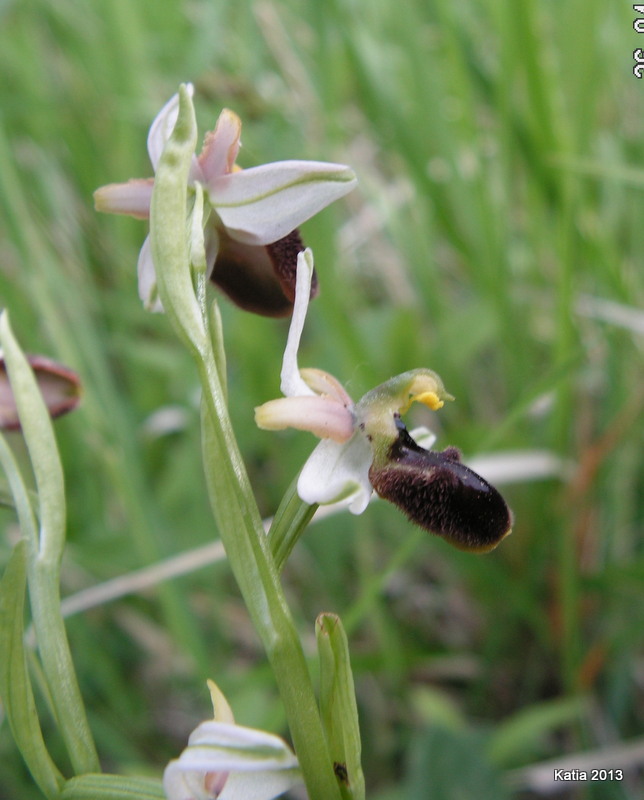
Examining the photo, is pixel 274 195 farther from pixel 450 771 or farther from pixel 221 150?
pixel 450 771

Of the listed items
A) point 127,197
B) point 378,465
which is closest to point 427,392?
point 378,465

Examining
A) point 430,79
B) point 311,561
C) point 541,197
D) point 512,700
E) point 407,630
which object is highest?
point 430,79

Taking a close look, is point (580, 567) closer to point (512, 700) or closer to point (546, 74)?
point (512, 700)

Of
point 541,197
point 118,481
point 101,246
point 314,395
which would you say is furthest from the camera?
point 101,246

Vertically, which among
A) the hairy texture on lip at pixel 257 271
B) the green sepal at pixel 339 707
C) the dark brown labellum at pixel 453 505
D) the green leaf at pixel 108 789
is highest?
the hairy texture on lip at pixel 257 271

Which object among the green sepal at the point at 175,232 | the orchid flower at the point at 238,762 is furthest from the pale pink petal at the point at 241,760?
the green sepal at the point at 175,232

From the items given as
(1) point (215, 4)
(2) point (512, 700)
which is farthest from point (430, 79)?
(2) point (512, 700)

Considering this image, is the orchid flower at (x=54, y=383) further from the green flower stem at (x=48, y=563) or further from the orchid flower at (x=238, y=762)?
the orchid flower at (x=238, y=762)

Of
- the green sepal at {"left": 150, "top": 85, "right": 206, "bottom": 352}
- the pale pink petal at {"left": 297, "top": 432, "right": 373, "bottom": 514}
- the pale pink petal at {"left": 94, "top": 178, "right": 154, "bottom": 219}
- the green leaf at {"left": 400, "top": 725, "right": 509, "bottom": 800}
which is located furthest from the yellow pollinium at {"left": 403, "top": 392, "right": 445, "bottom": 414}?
the green leaf at {"left": 400, "top": 725, "right": 509, "bottom": 800}
